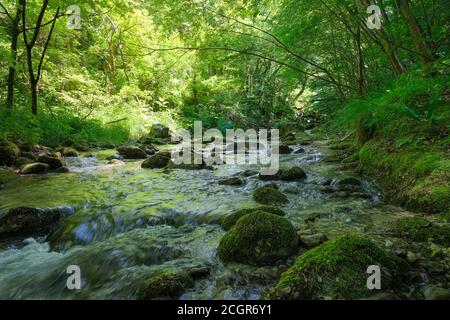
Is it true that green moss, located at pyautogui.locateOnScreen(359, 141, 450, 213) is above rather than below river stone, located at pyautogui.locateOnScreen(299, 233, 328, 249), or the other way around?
above

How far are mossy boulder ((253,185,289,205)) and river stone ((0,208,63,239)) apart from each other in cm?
289

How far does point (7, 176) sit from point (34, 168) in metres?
0.81

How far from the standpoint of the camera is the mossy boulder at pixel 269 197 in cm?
480

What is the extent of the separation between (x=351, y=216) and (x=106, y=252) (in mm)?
2867

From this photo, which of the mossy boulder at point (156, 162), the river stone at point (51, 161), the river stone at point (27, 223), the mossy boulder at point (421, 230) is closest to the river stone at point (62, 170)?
the river stone at point (51, 161)

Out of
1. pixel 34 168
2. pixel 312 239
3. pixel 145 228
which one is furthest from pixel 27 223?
pixel 34 168

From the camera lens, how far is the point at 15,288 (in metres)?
2.98

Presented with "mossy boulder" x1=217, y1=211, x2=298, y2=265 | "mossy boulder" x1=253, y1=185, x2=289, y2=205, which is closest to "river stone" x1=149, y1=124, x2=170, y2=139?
"mossy boulder" x1=253, y1=185, x2=289, y2=205

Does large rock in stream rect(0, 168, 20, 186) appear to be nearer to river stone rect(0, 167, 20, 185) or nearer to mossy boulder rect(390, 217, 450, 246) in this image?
river stone rect(0, 167, 20, 185)

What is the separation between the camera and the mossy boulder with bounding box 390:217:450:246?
2940 millimetres

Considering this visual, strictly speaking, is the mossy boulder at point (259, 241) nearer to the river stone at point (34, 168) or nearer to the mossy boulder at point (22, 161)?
the river stone at point (34, 168)

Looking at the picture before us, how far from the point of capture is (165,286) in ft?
8.21
